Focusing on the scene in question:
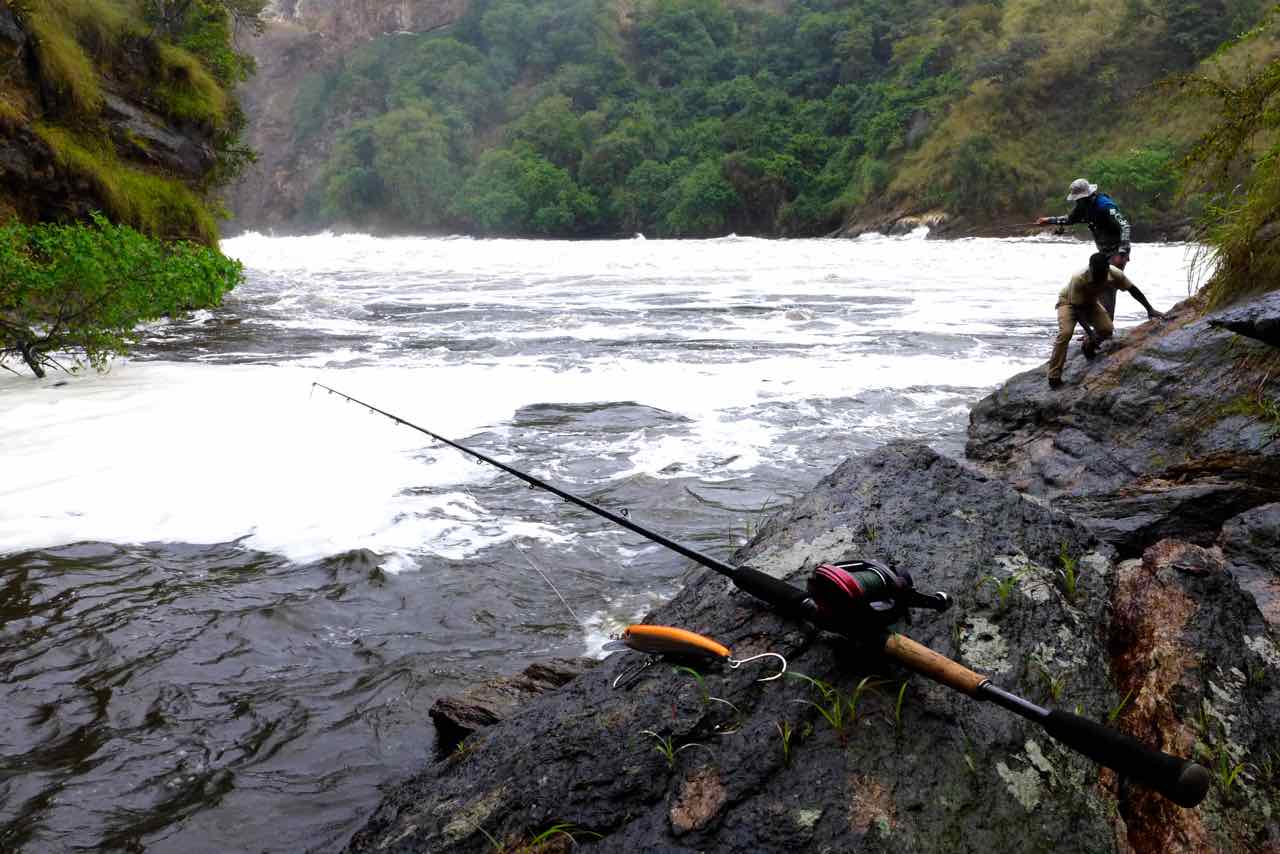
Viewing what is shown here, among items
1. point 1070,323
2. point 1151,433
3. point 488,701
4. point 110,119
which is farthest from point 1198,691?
point 110,119

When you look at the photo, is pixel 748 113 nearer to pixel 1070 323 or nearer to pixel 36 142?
pixel 36 142

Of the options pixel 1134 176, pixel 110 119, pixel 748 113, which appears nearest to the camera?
pixel 110 119

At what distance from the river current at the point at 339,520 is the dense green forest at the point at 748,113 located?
1786 centimetres

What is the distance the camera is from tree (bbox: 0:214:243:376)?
9.23 metres

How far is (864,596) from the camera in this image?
2219 millimetres

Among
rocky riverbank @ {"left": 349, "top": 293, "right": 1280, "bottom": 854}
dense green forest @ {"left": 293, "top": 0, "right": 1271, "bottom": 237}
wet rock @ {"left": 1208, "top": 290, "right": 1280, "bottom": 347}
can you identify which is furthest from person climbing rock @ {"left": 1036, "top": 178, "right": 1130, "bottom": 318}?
dense green forest @ {"left": 293, "top": 0, "right": 1271, "bottom": 237}

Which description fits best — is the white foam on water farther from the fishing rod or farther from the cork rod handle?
the cork rod handle

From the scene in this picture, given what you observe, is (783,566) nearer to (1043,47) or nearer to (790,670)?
(790,670)

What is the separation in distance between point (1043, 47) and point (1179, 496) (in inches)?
1982

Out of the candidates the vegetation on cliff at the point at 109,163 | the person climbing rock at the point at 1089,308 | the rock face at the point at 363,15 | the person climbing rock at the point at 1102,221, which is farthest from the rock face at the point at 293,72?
the person climbing rock at the point at 1089,308

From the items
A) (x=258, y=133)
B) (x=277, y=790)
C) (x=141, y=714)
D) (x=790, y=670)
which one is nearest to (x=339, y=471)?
(x=141, y=714)

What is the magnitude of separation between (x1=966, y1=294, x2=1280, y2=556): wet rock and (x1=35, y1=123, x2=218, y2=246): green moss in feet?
48.1

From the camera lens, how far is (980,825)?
6.25 ft

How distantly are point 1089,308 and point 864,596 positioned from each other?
229 inches
